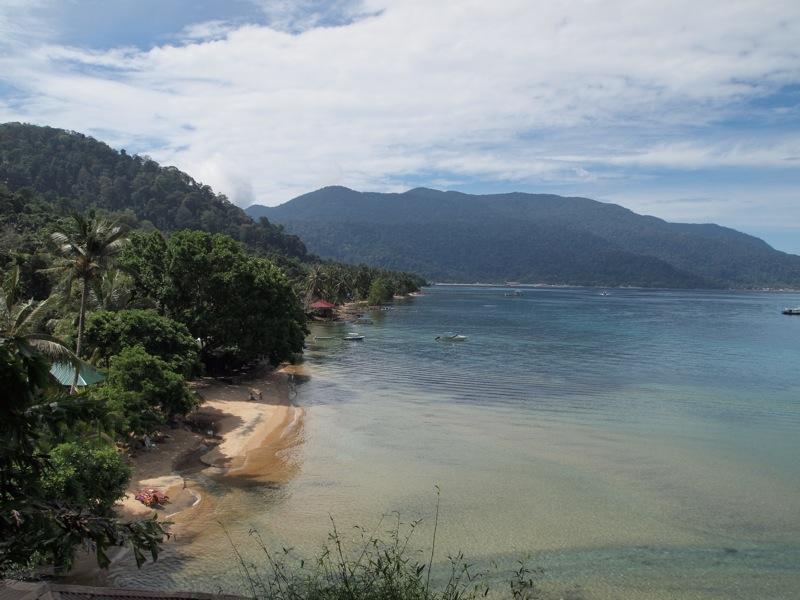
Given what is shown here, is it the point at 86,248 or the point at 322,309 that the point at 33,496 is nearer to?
the point at 86,248

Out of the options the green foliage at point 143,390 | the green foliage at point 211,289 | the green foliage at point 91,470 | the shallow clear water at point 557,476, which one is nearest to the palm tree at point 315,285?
the shallow clear water at point 557,476

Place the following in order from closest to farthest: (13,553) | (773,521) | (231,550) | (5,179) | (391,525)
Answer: (13,553)
(231,550)
(391,525)
(773,521)
(5,179)

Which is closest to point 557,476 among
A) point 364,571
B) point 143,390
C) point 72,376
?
point 364,571

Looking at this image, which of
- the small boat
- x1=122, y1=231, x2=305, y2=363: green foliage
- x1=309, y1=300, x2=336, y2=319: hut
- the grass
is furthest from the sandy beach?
x1=309, y1=300, x2=336, y2=319: hut

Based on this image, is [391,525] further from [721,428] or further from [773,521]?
[721,428]

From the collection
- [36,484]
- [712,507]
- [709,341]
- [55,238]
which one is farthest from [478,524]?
[709,341]

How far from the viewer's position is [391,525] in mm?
19875

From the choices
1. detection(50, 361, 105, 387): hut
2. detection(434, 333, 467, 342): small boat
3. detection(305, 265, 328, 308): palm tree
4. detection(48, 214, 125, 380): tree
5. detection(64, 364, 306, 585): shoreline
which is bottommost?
detection(64, 364, 306, 585): shoreline

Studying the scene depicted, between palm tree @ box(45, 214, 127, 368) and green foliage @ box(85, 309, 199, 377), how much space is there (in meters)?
5.73

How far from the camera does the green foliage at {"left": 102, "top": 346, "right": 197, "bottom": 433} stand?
73.9 ft

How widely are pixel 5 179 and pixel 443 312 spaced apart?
124889 millimetres

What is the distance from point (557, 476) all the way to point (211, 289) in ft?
85.6

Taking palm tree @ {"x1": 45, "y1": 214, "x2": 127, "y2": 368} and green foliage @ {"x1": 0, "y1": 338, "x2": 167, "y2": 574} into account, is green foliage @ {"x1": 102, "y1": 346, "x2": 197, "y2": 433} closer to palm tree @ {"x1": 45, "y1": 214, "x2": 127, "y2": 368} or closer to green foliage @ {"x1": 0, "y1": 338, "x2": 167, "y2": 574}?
palm tree @ {"x1": 45, "y1": 214, "x2": 127, "y2": 368}

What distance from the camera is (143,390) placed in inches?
958
